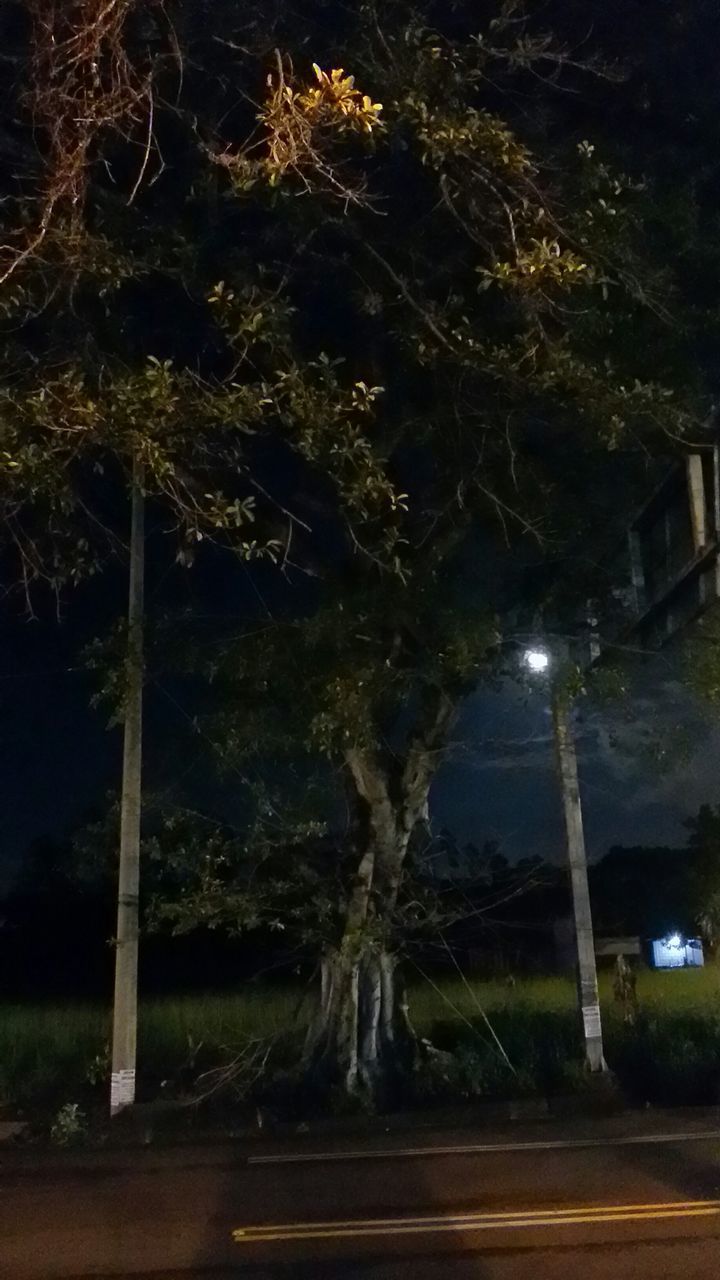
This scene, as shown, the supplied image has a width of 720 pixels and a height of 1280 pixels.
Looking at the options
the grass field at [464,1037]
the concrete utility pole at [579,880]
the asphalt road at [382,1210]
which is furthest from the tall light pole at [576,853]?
the asphalt road at [382,1210]

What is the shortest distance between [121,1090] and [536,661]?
634cm

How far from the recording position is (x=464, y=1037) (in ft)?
50.4

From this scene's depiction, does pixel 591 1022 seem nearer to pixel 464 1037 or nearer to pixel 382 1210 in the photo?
pixel 464 1037

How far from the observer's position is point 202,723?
13539 mm

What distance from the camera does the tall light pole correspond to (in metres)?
14.0

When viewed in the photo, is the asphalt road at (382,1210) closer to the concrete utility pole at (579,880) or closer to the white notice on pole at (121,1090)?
the white notice on pole at (121,1090)

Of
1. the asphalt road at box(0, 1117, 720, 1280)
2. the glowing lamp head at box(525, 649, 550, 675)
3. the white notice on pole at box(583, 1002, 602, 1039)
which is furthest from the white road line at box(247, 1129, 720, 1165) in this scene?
the glowing lamp head at box(525, 649, 550, 675)

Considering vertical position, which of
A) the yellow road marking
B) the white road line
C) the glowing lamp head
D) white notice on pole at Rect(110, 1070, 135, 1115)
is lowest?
the yellow road marking

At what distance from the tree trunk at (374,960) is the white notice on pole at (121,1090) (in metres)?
2.16

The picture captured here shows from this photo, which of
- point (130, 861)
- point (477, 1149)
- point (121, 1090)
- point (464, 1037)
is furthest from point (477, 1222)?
point (464, 1037)

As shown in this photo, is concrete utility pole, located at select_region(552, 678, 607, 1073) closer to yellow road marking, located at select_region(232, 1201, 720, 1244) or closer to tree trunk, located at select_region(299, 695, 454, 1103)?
tree trunk, located at select_region(299, 695, 454, 1103)

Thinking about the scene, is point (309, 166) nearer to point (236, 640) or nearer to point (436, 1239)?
point (236, 640)

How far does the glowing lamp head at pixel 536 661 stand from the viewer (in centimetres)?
1391

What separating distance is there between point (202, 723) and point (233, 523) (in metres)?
4.63
